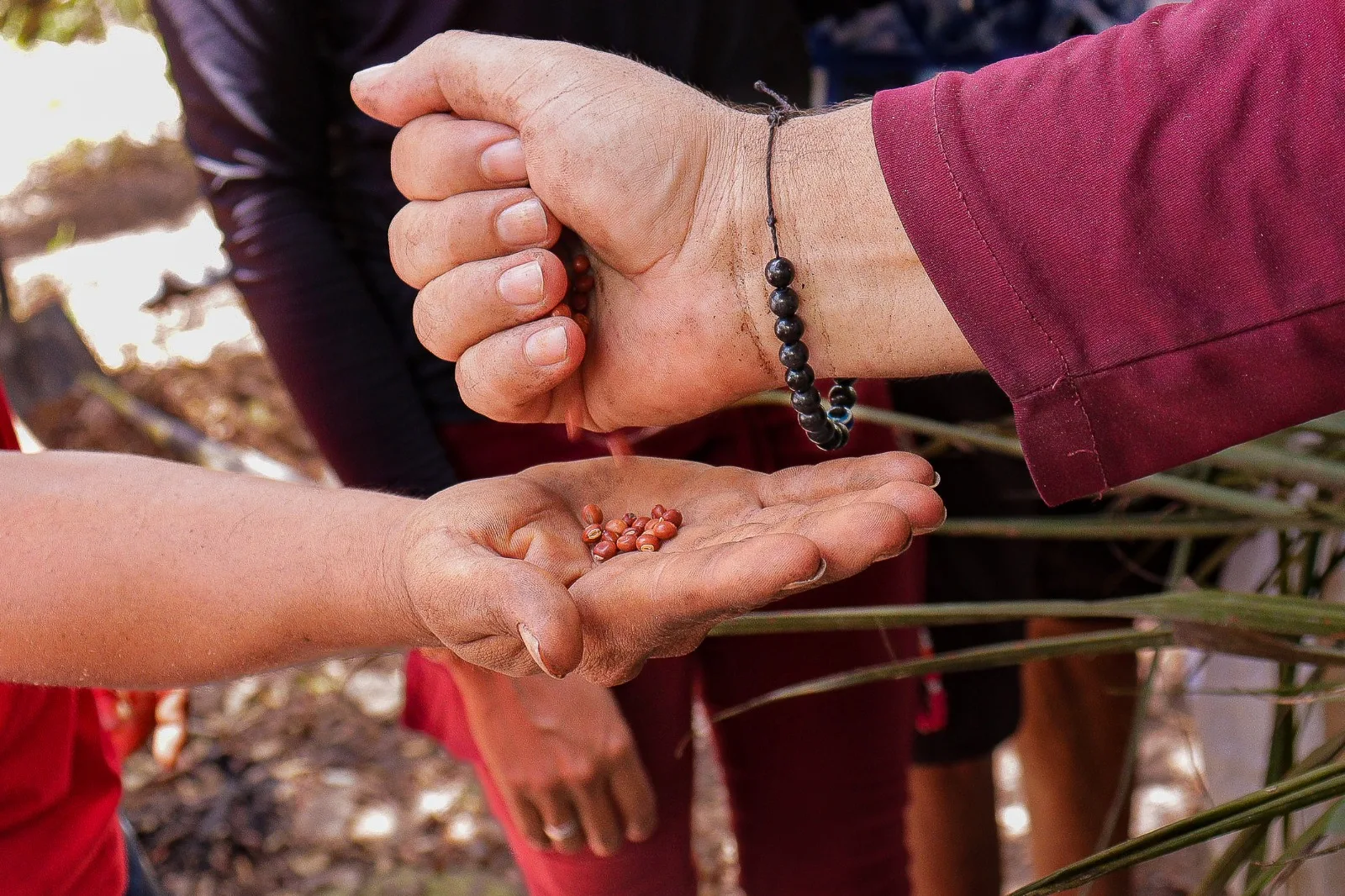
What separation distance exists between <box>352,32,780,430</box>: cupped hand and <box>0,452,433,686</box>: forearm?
16 centimetres

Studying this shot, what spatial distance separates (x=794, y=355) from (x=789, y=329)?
0.07ft

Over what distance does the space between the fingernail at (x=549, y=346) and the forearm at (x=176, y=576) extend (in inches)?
5.8

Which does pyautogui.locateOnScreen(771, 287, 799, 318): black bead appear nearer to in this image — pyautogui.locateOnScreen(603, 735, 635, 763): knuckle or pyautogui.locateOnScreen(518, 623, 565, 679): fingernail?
pyautogui.locateOnScreen(518, 623, 565, 679): fingernail

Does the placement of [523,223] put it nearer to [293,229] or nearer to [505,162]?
[505,162]

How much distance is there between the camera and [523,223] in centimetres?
90

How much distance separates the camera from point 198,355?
3467mm

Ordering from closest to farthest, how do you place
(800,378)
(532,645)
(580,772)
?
(532,645), (800,378), (580,772)

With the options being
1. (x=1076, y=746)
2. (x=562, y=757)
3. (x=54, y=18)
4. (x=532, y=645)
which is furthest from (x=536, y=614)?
(x=54, y=18)

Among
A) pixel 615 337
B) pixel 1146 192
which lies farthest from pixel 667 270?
pixel 1146 192

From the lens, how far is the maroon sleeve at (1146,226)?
0.71m

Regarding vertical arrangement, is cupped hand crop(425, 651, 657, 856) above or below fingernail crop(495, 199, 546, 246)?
below

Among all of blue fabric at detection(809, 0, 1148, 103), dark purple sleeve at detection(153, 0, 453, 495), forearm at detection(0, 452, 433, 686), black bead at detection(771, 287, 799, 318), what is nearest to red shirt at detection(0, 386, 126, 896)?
forearm at detection(0, 452, 433, 686)

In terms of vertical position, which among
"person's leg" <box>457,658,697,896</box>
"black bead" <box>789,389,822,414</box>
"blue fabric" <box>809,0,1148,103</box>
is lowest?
"person's leg" <box>457,658,697,896</box>

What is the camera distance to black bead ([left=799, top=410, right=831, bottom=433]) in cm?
91
